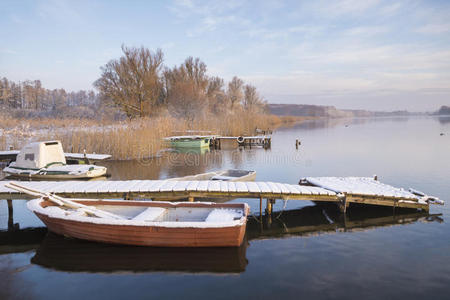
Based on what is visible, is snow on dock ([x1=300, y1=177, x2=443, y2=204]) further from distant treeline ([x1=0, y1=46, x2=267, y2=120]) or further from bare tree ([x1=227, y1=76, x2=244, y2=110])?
bare tree ([x1=227, y1=76, x2=244, y2=110])

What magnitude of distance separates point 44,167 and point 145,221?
897cm

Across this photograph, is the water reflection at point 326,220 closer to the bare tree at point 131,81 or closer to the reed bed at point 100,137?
the reed bed at point 100,137

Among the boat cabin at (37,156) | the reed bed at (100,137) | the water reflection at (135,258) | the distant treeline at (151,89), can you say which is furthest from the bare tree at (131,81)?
the water reflection at (135,258)

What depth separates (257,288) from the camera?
19.9 feet

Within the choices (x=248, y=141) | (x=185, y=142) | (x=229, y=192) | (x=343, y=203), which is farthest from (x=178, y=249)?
(x=248, y=141)

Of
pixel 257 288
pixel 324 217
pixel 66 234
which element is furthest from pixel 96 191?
pixel 324 217

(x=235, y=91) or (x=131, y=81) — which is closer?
(x=131, y=81)

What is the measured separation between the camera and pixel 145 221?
7184mm

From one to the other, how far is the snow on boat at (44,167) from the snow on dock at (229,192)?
3038 millimetres

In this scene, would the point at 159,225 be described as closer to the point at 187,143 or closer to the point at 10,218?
the point at 10,218

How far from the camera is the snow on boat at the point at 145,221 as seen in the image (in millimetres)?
7129

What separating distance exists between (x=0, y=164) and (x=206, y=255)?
1756cm

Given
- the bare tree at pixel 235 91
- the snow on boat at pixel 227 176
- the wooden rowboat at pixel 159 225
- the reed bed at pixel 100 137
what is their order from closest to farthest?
the wooden rowboat at pixel 159 225, the snow on boat at pixel 227 176, the reed bed at pixel 100 137, the bare tree at pixel 235 91

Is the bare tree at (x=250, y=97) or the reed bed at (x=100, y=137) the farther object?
the bare tree at (x=250, y=97)
